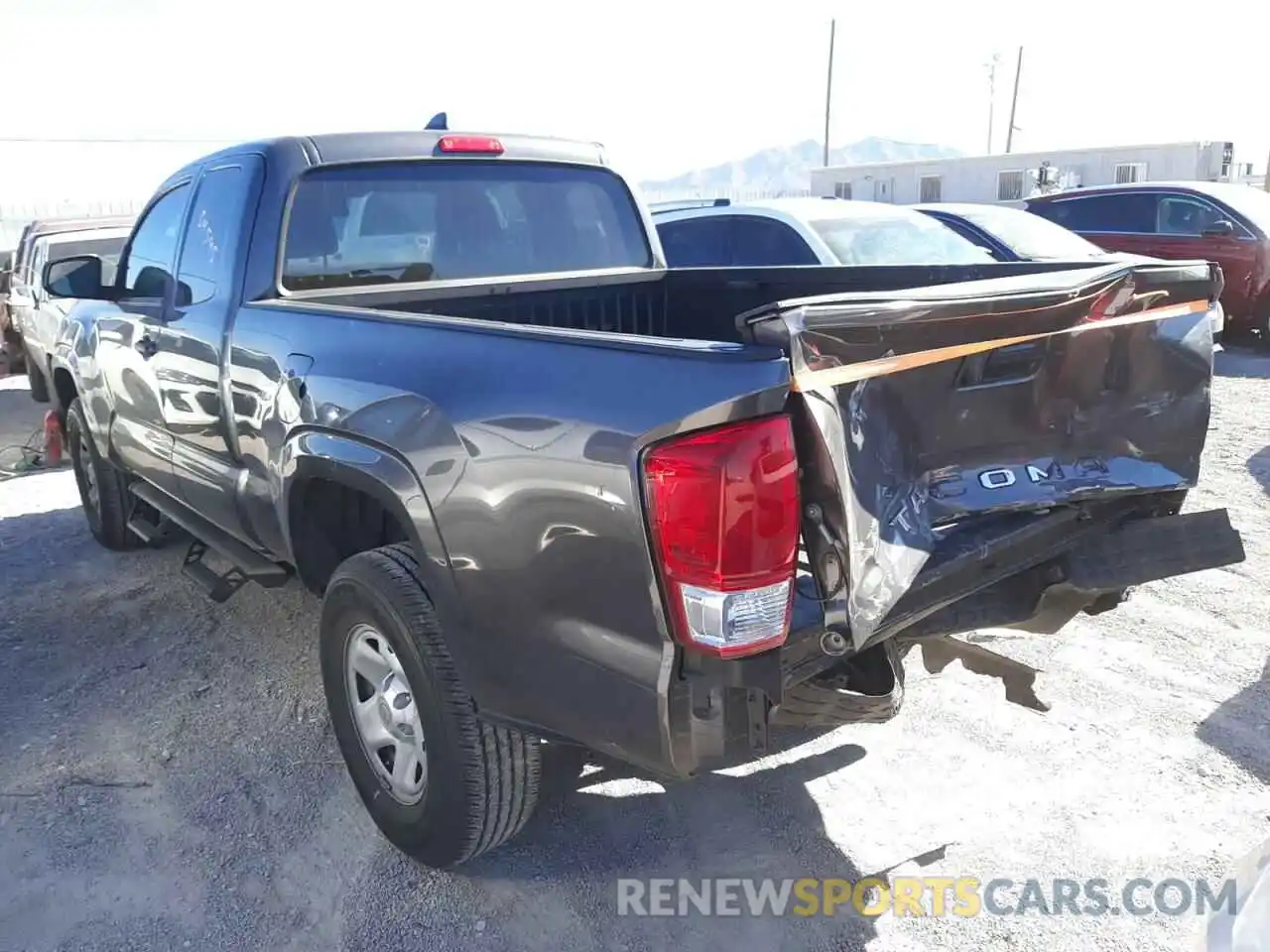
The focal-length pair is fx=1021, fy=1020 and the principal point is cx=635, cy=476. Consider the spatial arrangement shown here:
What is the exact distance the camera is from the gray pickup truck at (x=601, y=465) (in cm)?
203

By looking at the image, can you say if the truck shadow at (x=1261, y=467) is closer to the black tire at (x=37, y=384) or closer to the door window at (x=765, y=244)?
the door window at (x=765, y=244)

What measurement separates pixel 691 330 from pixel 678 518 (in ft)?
8.30

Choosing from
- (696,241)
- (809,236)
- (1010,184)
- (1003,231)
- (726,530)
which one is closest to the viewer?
(726,530)

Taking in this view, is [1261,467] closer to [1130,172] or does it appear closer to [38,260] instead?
[38,260]

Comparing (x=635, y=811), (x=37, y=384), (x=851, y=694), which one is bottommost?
(x=37, y=384)

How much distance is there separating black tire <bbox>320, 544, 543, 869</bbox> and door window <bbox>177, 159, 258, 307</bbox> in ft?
4.74

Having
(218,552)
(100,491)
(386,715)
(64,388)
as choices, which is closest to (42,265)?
(64,388)

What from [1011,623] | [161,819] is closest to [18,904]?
[161,819]

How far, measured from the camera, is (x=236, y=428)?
3502 mm

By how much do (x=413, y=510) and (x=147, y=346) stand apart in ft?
7.52

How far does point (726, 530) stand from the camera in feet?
6.44

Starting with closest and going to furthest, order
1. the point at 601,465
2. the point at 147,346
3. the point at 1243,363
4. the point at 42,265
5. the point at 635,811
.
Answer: the point at 601,465 < the point at 635,811 < the point at 147,346 < the point at 42,265 < the point at 1243,363

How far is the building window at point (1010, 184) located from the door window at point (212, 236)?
28402 millimetres

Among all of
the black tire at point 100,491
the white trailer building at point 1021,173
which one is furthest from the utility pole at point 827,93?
the black tire at point 100,491
